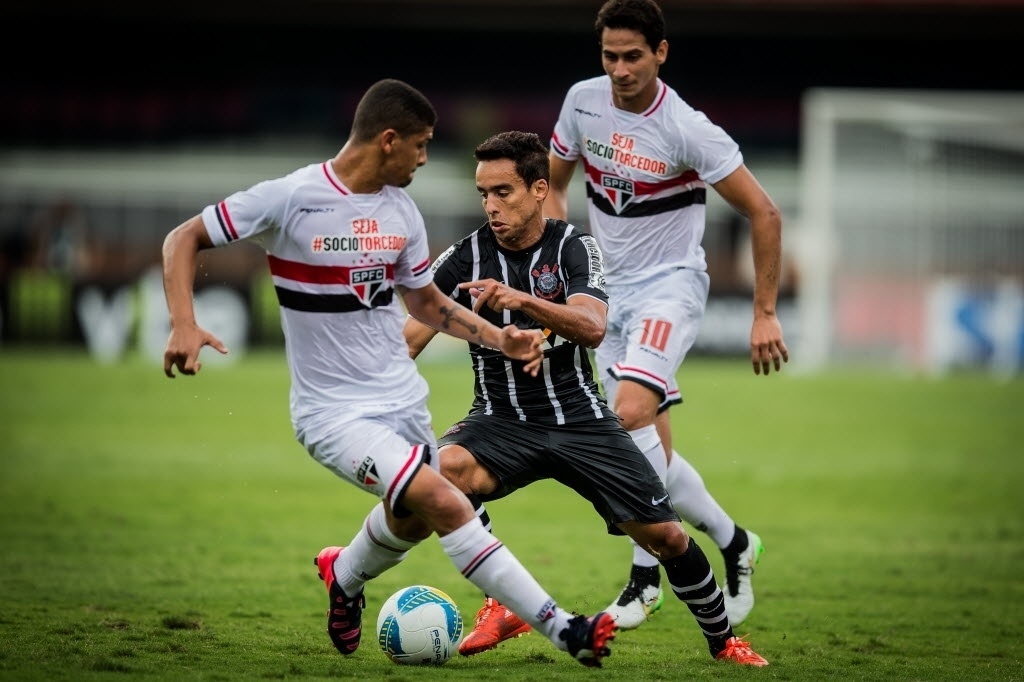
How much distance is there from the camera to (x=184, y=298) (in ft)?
17.3

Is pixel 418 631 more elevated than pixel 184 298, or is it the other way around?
pixel 184 298

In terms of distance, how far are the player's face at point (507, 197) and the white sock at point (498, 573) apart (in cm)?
139

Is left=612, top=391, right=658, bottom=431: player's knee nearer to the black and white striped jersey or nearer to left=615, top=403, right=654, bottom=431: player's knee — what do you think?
left=615, top=403, right=654, bottom=431: player's knee

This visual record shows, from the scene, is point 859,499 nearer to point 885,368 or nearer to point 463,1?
point 885,368

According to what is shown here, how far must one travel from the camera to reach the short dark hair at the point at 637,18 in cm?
682

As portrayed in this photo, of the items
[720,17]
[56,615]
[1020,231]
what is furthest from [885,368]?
[56,615]

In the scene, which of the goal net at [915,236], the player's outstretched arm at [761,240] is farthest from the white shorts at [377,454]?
the goal net at [915,236]

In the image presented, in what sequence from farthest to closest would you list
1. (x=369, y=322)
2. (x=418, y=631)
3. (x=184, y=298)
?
(x=418, y=631) < (x=369, y=322) < (x=184, y=298)

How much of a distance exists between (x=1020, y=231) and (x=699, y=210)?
19527 mm

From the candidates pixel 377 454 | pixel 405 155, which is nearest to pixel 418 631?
pixel 377 454

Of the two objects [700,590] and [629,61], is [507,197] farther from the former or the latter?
[700,590]

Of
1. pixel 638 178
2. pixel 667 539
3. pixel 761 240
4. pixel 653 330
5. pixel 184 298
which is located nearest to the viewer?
pixel 184 298

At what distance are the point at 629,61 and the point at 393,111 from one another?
1.79 meters

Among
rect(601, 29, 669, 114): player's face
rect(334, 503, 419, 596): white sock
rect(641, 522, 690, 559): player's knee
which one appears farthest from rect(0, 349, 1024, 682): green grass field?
rect(601, 29, 669, 114): player's face
